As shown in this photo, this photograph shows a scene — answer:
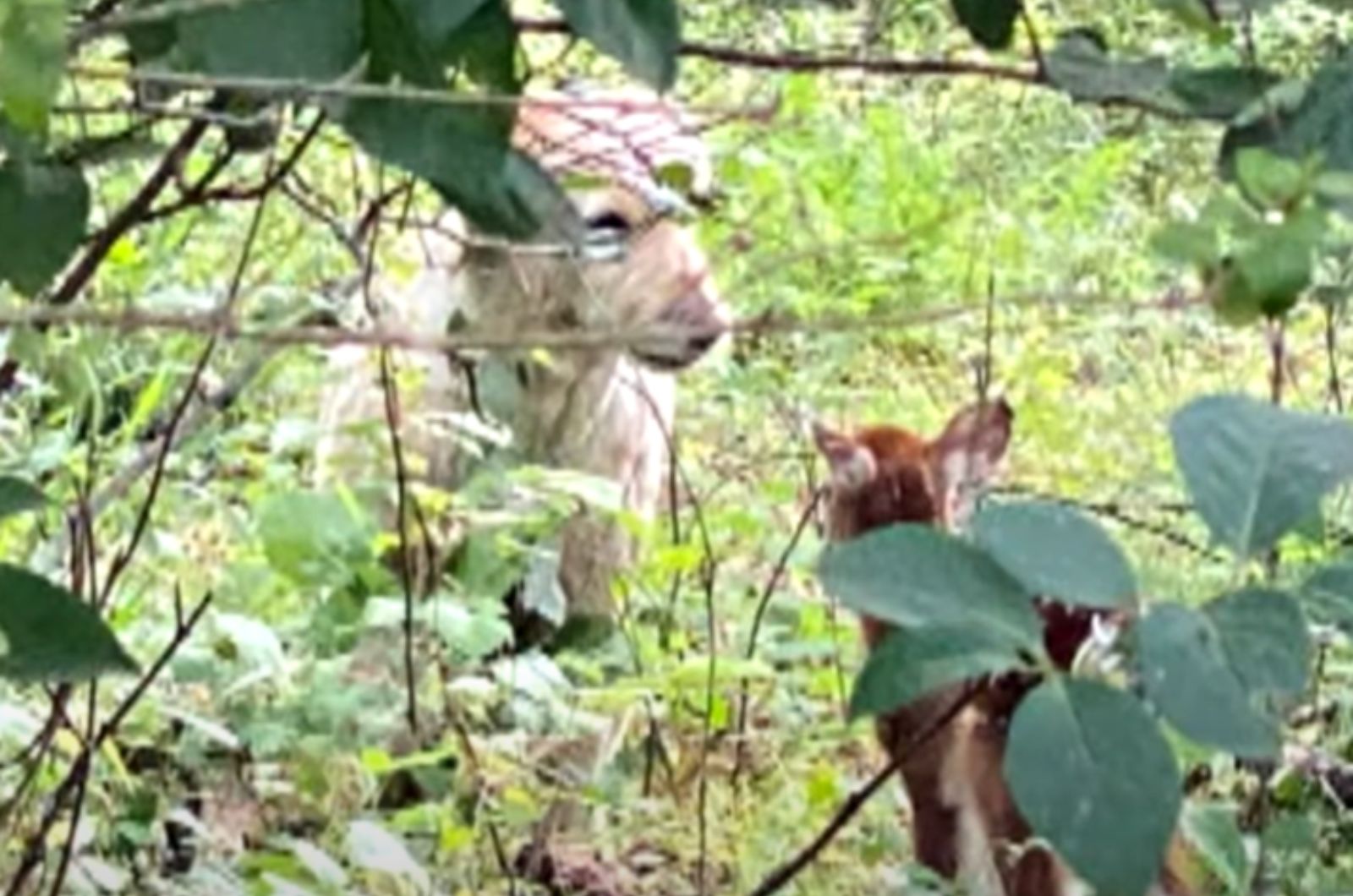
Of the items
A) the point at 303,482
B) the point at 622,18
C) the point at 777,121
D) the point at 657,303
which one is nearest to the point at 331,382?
the point at 303,482

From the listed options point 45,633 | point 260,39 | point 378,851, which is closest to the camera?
point 260,39

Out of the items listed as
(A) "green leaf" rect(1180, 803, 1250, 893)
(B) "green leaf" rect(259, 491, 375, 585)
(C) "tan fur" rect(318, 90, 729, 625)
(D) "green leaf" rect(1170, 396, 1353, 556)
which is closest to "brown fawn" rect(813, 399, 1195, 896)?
(C) "tan fur" rect(318, 90, 729, 625)

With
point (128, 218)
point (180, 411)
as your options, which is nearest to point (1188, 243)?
point (128, 218)

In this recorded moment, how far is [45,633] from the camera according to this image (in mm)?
1264

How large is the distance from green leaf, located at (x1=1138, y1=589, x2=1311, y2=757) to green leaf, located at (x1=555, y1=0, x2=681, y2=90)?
36cm

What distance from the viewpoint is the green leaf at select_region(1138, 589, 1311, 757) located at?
1034 mm

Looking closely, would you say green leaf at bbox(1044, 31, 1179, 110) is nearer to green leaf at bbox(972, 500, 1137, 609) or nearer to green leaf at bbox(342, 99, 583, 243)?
green leaf at bbox(342, 99, 583, 243)

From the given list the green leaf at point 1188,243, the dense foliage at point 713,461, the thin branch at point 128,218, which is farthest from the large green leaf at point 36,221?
the green leaf at point 1188,243

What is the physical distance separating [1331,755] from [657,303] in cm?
103

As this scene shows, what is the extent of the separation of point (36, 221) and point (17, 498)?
0.13m

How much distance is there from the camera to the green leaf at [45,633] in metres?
1.26

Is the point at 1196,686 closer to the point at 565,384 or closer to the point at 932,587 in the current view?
the point at 932,587

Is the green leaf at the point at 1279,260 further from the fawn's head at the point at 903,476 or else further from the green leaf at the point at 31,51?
the fawn's head at the point at 903,476

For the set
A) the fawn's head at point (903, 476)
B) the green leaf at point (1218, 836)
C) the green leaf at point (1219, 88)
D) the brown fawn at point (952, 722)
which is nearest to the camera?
the green leaf at point (1219, 88)
